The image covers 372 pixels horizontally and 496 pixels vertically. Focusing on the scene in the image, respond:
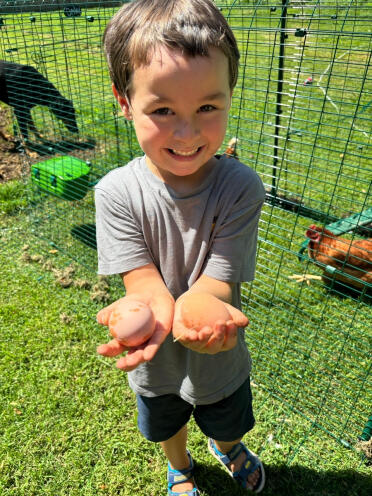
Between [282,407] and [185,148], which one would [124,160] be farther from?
[185,148]

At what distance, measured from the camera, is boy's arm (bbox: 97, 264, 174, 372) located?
39.1 inches

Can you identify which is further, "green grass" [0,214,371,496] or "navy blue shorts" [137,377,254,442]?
"green grass" [0,214,371,496]

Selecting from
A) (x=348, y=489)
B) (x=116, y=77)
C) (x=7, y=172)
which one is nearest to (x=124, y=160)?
(x=7, y=172)

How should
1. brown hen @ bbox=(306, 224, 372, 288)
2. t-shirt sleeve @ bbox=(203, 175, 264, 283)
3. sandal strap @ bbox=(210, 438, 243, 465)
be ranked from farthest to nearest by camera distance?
1. brown hen @ bbox=(306, 224, 372, 288)
2. sandal strap @ bbox=(210, 438, 243, 465)
3. t-shirt sleeve @ bbox=(203, 175, 264, 283)

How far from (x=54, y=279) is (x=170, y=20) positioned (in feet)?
8.94

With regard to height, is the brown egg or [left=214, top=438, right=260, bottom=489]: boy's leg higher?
the brown egg

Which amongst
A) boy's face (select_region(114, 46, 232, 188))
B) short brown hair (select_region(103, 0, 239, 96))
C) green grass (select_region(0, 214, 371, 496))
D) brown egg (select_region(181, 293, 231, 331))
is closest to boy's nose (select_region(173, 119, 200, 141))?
boy's face (select_region(114, 46, 232, 188))

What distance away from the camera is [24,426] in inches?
89.6

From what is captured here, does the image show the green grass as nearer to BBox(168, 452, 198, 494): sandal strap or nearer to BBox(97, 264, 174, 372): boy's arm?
BBox(168, 452, 198, 494): sandal strap

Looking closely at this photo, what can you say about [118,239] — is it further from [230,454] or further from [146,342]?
[230,454]

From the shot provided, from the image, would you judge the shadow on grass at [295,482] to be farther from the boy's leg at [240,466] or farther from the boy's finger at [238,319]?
the boy's finger at [238,319]

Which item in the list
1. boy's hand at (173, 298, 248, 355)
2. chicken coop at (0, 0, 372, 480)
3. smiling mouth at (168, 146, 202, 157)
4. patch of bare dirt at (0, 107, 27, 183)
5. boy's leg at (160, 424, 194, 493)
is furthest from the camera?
patch of bare dirt at (0, 107, 27, 183)

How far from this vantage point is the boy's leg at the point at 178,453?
182cm

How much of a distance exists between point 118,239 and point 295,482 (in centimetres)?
159
